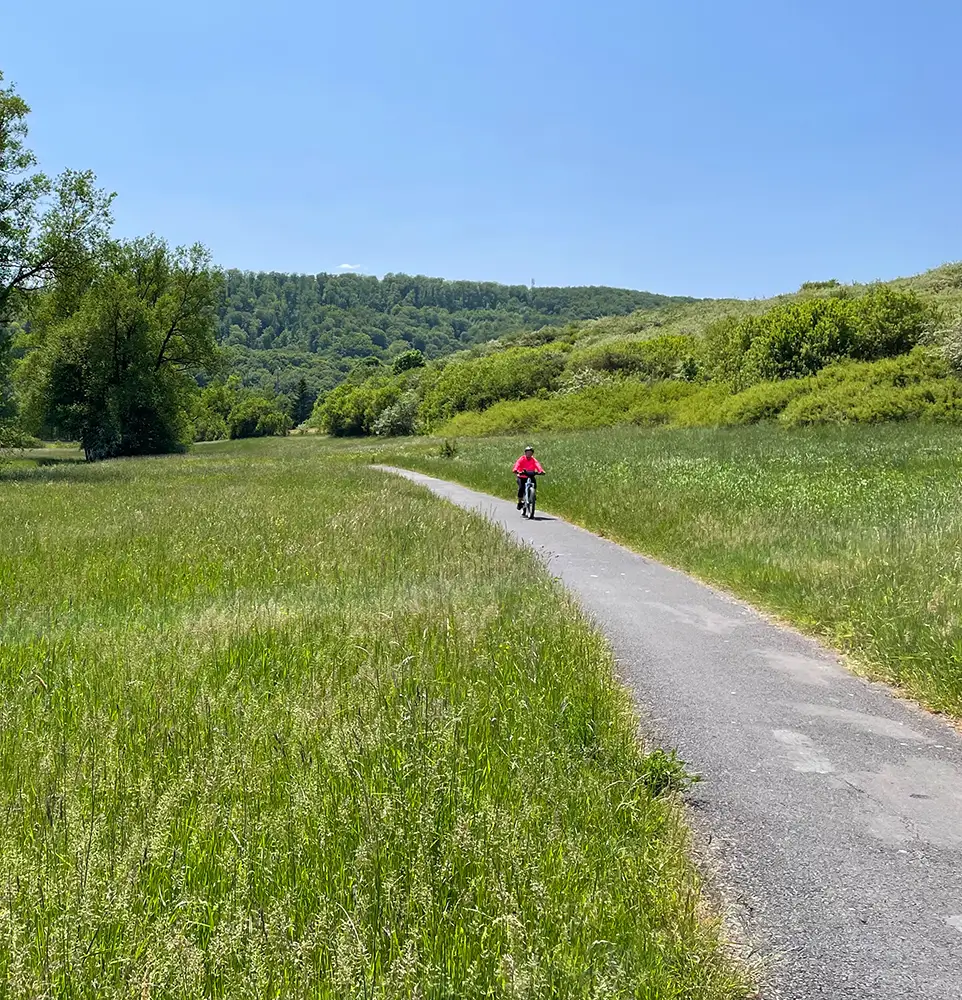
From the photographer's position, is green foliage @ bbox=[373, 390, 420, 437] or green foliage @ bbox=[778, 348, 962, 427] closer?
green foliage @ bbox=[778, 348, 962, 427]

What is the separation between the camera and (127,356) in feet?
159

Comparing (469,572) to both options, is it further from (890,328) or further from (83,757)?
(890,328)

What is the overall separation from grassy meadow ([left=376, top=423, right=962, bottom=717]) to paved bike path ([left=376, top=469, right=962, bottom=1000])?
0.55 meters

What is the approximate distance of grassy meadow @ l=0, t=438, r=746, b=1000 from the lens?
7.47 feet

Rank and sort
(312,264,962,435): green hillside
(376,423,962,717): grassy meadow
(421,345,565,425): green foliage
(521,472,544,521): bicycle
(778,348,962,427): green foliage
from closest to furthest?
(376,423,962,717): grassy meadow
(521,472,544,521): bicycle
(778,348,962,427): green foliage
(312,264,962,435): green hillside
(421,345,565,425): green foliage

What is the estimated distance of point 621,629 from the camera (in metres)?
7.79

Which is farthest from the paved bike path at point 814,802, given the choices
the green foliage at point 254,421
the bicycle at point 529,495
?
the green foliage at point 254,421

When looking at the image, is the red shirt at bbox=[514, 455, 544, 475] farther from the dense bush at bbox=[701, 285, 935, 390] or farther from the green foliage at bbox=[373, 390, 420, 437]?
the green foliage at bbox=[373, 390, 420, 437]

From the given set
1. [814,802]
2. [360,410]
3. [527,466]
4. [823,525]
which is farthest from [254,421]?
[814,802]

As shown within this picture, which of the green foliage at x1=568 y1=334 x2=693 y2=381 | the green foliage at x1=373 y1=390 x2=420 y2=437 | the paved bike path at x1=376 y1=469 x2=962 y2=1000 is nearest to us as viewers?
the paved bike path at x1=376 y1=469 x2=962 y2=1000

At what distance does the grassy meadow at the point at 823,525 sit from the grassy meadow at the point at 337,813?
9.39 ft

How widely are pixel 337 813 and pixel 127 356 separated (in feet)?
173

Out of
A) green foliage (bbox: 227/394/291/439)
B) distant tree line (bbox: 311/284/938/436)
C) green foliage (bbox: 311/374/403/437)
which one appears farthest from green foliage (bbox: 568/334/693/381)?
green foliage (bbox: 227/394/291/439)

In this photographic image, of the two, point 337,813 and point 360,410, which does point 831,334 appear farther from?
point 360,410
